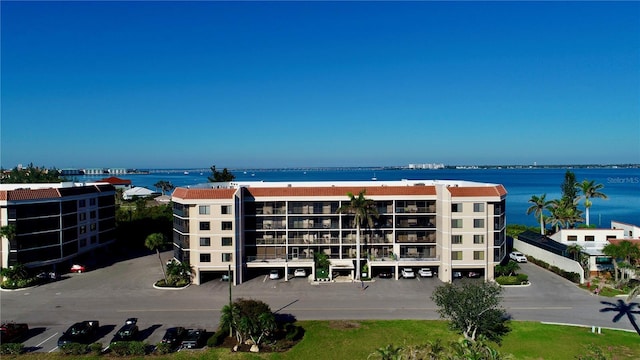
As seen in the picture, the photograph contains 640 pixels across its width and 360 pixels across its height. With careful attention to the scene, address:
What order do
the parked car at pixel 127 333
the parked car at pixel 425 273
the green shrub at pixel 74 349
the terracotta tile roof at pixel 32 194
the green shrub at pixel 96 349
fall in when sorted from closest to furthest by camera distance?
the green shrub at pixel 74 349, the green shrub at pixel 96 349, the parked car at pixel 127 333, the terracotta tile roof at pixel 32 194, the parked car at pixel 425 273

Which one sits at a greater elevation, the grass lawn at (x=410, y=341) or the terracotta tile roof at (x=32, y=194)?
the terracotta tile roof at (x=32, y=194)

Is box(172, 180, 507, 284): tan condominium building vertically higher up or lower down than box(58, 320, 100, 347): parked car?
higher up

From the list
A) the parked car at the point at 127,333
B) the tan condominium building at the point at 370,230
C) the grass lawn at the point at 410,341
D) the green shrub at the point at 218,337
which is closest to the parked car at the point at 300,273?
the tan condominium building at the point at 370,230

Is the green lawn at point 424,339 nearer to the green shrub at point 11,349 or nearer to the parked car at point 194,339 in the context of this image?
the parked car at point 194,339

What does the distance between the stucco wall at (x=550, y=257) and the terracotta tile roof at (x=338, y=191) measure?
19137 millimetres

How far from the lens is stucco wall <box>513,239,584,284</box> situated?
5338 cm

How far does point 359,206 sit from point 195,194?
20.4m

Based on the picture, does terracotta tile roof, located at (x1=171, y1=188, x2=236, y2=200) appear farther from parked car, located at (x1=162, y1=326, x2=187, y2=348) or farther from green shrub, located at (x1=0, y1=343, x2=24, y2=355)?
green shrub, located at (x1=0, y1=343, x2=24, y2=355)

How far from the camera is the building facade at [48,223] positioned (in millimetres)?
52062

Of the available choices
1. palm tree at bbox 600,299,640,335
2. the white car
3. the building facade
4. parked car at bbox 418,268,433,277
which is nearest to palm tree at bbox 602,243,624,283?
palm tree at bbox 600,299,640,335

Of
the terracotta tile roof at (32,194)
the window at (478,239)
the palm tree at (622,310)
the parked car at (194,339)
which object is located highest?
the terracotta tile roof at (32,194)

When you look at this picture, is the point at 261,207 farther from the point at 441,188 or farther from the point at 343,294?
the point at 441,188

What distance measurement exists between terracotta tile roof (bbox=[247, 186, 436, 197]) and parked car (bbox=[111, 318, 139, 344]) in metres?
23.3

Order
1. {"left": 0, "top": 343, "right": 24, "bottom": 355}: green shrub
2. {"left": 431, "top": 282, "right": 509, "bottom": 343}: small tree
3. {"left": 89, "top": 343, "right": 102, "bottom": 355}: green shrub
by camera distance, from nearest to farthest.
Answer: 1. {"left": 89, "top": 343, "right": 102, "bottom": 355}: green shrub
2. {"left": 0, "top": 343, "right": 24, "bottom": 355}: green shrub
3. {"left": 431, "top": 282, "right": 509, "bottom": 343}: small tree
